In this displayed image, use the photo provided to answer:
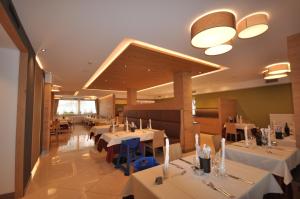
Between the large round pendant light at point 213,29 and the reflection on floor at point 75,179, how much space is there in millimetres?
2966

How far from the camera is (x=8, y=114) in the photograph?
258 centimetres

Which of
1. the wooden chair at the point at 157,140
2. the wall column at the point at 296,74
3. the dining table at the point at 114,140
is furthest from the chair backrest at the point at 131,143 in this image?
the wall column at the point at 296,74

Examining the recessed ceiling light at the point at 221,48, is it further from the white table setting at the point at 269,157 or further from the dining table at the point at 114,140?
the dining table at the point at 114,140

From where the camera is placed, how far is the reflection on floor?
2.58 m

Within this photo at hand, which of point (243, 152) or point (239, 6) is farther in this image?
point (243, 152)

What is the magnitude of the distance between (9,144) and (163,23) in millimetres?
3401

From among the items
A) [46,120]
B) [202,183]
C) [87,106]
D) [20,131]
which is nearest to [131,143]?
[20,131]

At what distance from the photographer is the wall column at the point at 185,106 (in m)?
5.00

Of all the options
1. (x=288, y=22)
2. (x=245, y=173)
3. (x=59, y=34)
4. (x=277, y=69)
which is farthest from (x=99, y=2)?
(x=277, y=69)

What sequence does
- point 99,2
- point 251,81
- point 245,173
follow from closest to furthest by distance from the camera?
point 245,173 < point 99,2 < point 251,81

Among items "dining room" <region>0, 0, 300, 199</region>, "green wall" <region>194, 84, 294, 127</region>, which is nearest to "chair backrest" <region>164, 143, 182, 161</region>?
"dining room" <region>0, 0, 300, 199</region>

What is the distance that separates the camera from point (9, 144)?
8.32 ft

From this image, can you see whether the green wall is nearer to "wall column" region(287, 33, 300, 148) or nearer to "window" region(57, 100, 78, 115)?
"wall column" region(287, 33, 300, 148)

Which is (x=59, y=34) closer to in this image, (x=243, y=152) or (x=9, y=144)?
(x=9, y=144)
